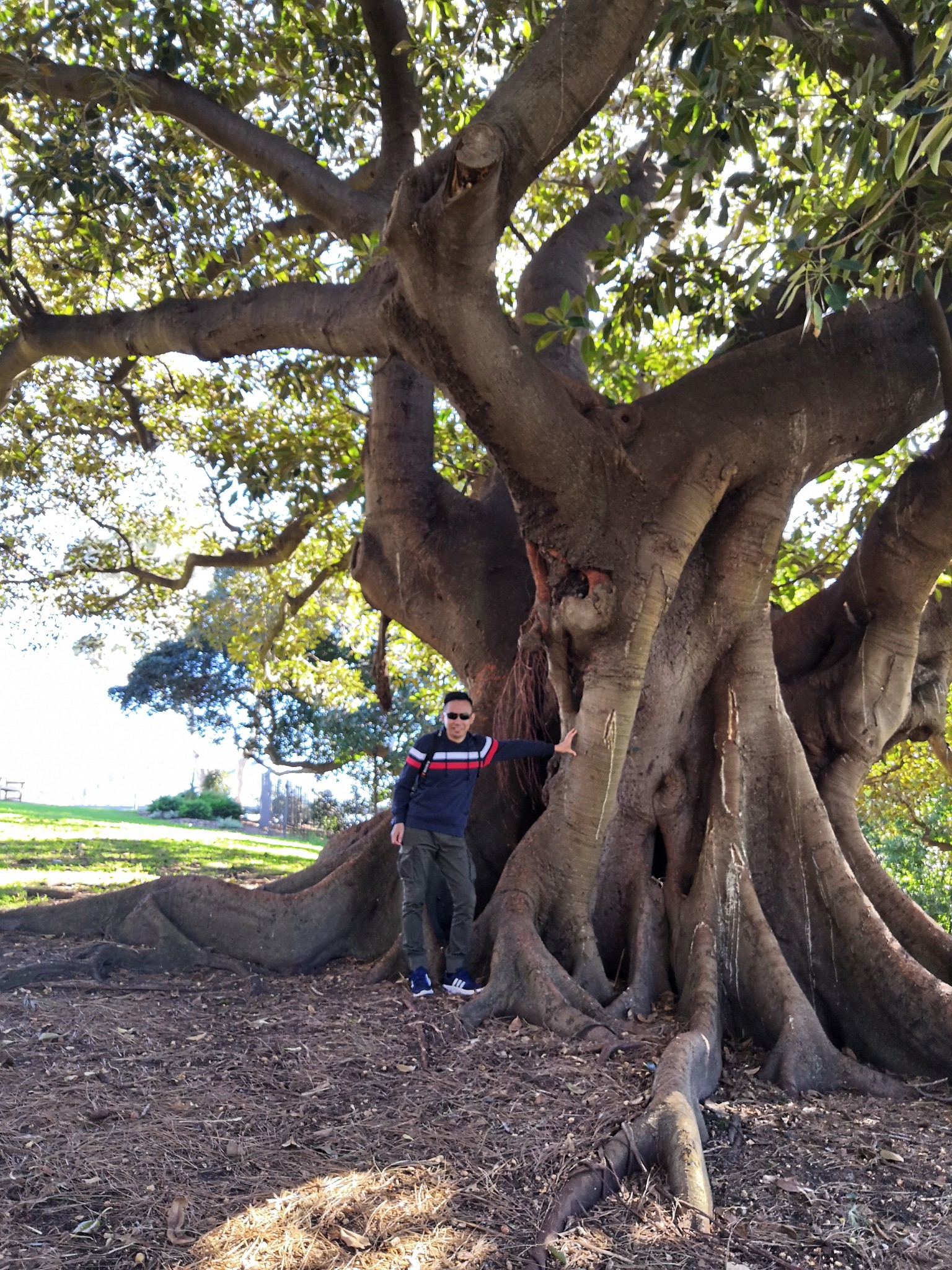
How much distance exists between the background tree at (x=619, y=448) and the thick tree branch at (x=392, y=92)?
26 mm

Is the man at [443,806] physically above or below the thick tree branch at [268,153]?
below

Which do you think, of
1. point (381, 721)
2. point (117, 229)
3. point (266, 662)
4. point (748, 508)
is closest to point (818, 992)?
point (748, 508)

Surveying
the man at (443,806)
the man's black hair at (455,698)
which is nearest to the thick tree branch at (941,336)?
the man at (443,806)

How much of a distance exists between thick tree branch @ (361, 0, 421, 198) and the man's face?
392 cm

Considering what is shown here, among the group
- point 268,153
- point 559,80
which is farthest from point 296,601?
point 559,80

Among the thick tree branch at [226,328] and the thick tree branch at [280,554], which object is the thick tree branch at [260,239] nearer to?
the thick tree branch at [226,328]

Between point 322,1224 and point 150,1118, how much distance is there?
1.05 meters

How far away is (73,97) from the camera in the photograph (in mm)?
6609

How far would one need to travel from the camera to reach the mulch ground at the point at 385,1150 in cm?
277

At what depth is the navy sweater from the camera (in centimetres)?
575

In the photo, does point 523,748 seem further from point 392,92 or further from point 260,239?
point 260,239

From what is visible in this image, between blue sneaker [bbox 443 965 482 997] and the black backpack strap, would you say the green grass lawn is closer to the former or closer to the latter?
the black backpack strap

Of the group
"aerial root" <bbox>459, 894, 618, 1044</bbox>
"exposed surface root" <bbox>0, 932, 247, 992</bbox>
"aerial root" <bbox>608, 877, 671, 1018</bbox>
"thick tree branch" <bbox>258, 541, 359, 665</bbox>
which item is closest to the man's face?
"aerial root" <bbox>459, 894, 618, 1044</bbox>

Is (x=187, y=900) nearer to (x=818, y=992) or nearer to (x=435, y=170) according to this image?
(x=818, y=992)
